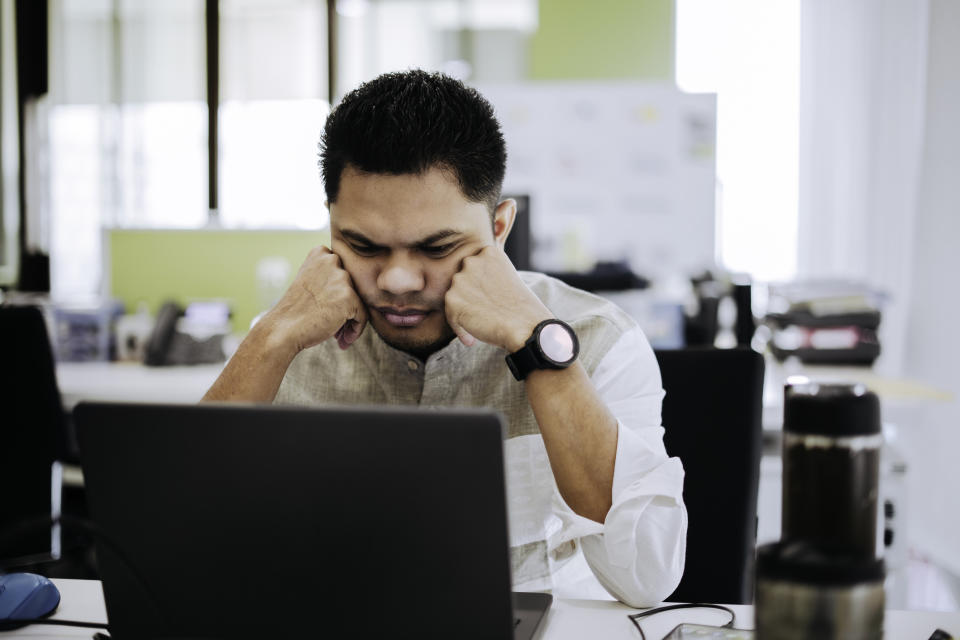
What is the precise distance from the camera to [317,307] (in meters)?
1.07

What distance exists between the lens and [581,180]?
14.4 feet

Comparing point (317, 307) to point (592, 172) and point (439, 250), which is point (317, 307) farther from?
point (592, 172)

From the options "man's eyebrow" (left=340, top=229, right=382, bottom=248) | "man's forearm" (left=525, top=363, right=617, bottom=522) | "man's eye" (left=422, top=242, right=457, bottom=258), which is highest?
"man's eyebrow" (left=340, top=229, right=382, bottom=248)

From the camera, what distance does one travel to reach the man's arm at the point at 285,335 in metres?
1.06

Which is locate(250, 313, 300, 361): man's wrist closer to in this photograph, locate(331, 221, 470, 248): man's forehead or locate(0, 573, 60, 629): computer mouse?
locate(331, 221, 470, 248): man's forehead

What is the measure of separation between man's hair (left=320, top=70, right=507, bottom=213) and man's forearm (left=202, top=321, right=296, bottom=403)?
21 cm

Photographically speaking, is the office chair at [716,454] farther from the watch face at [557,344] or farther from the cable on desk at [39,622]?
the cable on desk at [39,622]

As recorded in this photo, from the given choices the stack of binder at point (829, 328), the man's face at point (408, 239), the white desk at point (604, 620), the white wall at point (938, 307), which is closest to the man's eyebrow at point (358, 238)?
the man's face at point (408, 239)

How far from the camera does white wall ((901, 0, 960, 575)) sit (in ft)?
9.26

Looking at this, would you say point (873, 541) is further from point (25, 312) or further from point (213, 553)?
point (25, 312)

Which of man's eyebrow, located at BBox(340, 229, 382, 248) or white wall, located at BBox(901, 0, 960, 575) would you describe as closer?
man's eyebrow, located at BBox(340, 229, 382, 248)

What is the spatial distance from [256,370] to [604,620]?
0.54 metres

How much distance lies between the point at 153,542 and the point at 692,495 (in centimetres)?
76

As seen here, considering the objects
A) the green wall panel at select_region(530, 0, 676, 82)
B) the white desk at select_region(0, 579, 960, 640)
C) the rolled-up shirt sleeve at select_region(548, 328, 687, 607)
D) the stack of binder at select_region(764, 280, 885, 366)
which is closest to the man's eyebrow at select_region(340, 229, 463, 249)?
the rolled-up shirt sleeve at select_region(548, 328, 687, 607)
